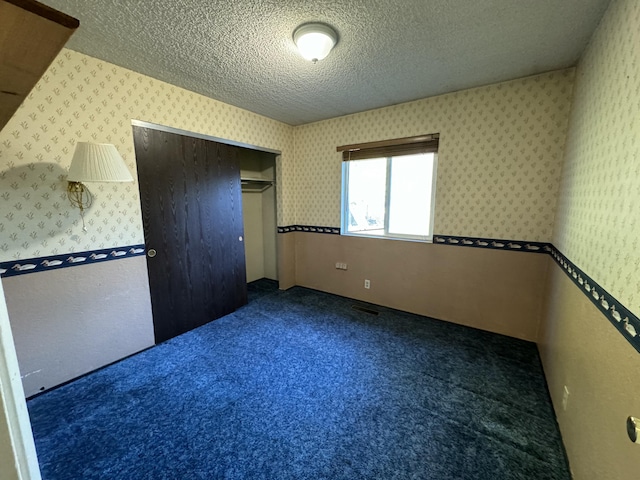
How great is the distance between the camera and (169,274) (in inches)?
104

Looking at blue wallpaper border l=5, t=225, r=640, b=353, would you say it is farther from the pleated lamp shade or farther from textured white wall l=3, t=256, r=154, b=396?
the pleated lamp shade

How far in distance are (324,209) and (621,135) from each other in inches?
114

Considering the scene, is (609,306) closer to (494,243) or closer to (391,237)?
(494,243)

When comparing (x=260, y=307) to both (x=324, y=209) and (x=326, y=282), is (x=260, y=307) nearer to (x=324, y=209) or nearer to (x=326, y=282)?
(x=326, y=282)

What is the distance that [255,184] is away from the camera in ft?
13.9

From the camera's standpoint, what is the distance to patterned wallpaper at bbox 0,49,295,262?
177cm

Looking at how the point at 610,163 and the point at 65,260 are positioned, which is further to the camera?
the point at 65,260

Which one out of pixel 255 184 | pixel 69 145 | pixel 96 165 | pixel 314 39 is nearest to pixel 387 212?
pixel 314 39

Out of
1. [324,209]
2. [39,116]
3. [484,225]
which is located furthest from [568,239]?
[39,116]

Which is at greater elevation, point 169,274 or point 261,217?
point 261,217

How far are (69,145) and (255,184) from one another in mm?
2427

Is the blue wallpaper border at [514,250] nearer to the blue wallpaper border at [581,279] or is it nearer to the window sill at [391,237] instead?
the blue wallpaper border at [581,279]

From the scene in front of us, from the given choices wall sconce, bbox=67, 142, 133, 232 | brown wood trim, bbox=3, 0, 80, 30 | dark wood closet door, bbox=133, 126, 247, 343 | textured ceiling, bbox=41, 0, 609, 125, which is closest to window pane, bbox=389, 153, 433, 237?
textured ceiling, bbox=41, 0, 609, 125

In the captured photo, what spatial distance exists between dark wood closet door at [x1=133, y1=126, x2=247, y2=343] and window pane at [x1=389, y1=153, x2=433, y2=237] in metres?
1.94
